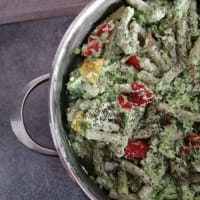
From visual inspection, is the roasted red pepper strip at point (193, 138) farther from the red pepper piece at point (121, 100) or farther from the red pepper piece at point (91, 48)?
the red pepper piece at point (91, 48)

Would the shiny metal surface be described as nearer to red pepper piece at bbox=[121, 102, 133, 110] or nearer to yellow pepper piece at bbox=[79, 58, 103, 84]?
yellow pepper piece at bbox=[79, 58, 103, 84]

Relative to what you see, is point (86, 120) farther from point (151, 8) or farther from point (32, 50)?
point (32, 50)

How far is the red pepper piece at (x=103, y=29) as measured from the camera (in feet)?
5.49

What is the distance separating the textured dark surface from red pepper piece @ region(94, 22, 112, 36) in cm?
47

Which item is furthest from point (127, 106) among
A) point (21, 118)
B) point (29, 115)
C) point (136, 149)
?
point (29, 115)

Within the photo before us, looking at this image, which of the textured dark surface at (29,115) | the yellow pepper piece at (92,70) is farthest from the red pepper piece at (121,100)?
the textured dark surface at (29,115)

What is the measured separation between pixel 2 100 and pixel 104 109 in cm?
69

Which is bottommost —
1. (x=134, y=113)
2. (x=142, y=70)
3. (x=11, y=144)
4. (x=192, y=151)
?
(x=11, y=144)

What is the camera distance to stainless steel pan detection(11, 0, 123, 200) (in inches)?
63.2

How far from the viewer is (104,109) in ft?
5.25

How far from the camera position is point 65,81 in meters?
1.71

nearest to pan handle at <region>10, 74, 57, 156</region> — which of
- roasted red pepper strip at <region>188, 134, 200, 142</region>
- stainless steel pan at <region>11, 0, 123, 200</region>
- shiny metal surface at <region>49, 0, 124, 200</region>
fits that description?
stainless steel pan at <region>11, 0, 123, 200</region>

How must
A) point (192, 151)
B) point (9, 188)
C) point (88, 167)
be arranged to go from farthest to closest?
point (9, 188)
point (88, 167)
point (192, 151)

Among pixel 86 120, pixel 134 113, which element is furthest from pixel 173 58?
pixel 86 120
